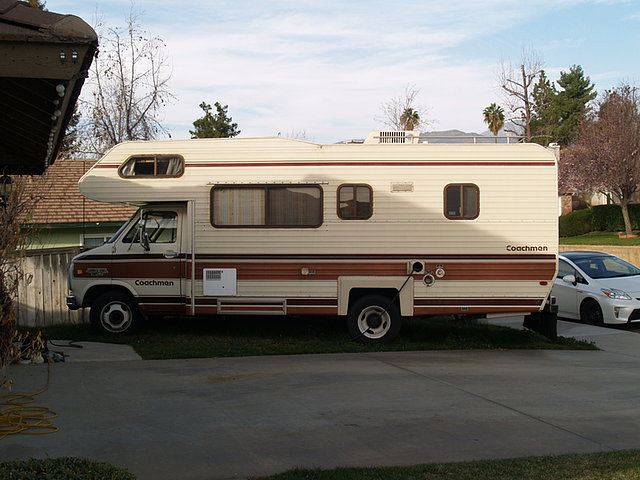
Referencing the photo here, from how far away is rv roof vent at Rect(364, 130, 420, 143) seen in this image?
40.6 ft

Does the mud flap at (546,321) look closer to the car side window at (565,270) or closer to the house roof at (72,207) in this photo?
the car side window at (565,270)

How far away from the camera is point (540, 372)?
10203mm

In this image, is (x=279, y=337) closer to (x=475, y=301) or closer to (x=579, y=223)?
(x=475, y=301)

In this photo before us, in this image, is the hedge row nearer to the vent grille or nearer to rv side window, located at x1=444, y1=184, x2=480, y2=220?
rv side window, located at x1=444, y1=184, x2=480, y2=220

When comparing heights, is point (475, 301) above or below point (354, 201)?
below

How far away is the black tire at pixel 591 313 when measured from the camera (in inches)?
599

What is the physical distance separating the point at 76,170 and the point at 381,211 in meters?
13.6

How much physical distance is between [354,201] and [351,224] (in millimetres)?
392

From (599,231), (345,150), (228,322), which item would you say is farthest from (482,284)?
(599,231)

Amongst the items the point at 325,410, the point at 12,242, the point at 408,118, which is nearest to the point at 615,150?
the point at 408,118

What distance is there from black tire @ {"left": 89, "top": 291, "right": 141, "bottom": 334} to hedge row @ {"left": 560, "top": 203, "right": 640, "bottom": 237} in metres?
36.1

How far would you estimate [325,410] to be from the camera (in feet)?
25.7

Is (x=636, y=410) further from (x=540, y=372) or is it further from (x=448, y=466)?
(x=448, y=466)

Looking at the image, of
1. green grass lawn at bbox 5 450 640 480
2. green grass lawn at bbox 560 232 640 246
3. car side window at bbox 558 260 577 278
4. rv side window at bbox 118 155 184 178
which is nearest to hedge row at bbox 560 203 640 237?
green grass lawn at bbox 560 232 640 246
